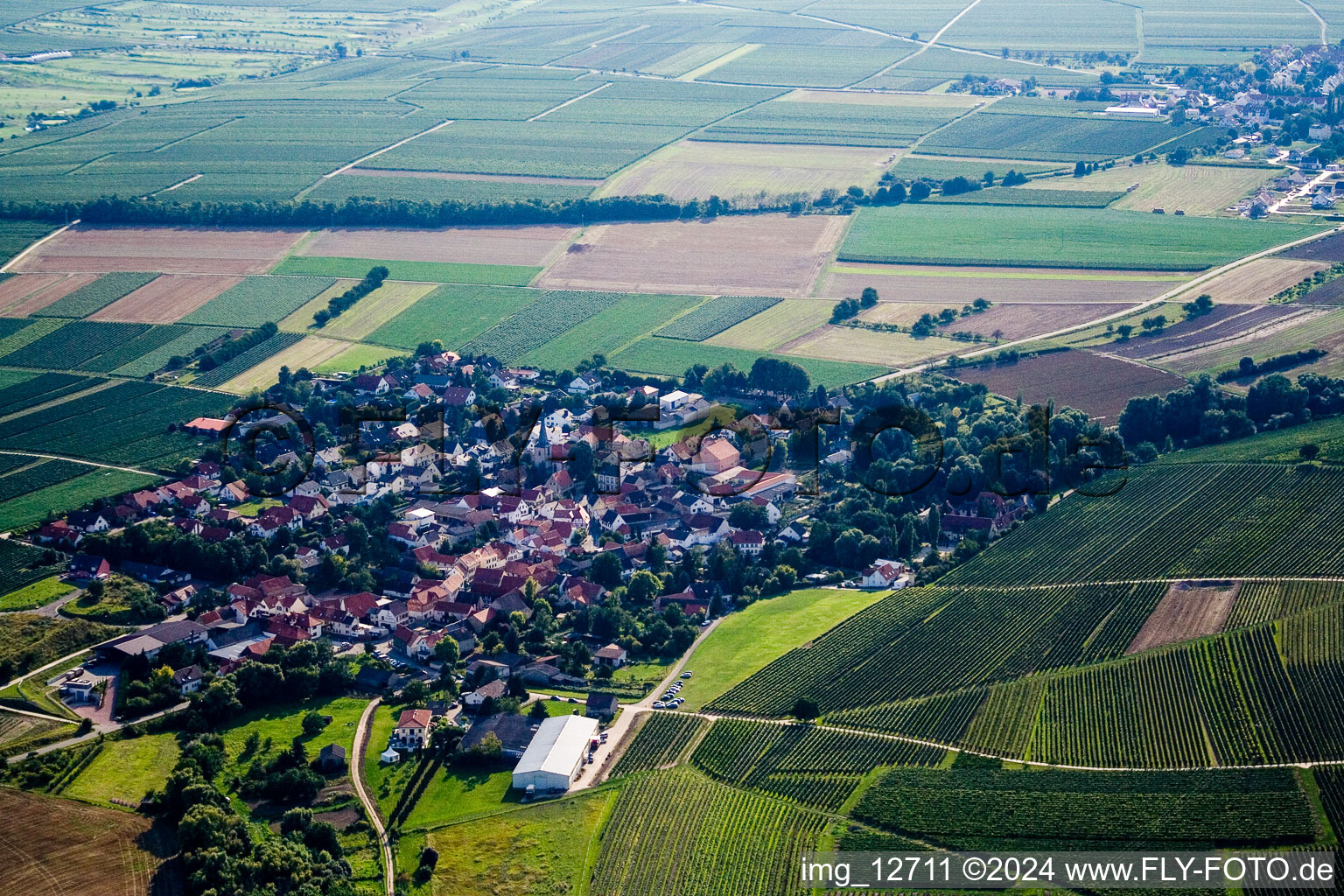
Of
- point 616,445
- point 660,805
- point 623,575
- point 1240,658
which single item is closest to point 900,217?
point 616,445

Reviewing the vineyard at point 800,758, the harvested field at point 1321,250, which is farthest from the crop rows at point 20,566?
the harvested field at point 1321,250

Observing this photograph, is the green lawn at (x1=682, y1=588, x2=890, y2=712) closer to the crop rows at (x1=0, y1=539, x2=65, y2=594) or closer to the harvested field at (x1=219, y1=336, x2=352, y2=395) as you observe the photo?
the crop rows at (x1=0, y1=539, x2=65, y2=594)

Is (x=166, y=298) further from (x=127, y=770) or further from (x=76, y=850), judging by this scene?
(x=76, y=850)

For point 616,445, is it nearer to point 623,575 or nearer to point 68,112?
point 623,575

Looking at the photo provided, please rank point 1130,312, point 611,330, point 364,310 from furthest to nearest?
point 364,310, point 611,330, point 1130,312

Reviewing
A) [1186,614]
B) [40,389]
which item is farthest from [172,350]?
[1186,614]
